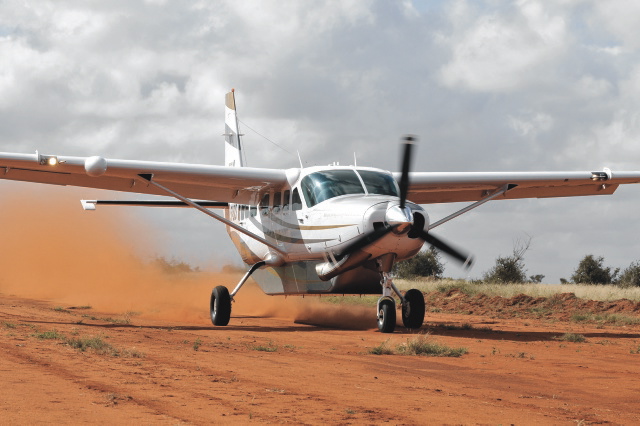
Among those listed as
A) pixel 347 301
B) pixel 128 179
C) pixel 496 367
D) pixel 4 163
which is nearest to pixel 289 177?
pixel 128 179

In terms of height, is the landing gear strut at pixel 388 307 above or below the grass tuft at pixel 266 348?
above

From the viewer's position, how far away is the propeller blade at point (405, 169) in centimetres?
1473

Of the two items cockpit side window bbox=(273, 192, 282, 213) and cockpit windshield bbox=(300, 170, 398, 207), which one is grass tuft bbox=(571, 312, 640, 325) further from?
cockpit side window bbox=(273, 192, 282, 213)

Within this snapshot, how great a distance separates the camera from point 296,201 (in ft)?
59.2

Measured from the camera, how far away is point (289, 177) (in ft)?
60.6

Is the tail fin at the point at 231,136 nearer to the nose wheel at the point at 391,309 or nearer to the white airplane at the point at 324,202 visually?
the white airplane at the point at 324,202

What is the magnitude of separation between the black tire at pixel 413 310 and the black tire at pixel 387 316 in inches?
51.1

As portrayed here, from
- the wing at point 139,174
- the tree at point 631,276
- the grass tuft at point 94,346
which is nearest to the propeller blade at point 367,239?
the wing at point 139,174

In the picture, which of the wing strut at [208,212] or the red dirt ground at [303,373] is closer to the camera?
the red dirt ground at [303,373]

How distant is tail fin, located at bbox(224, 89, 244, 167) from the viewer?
26.5m

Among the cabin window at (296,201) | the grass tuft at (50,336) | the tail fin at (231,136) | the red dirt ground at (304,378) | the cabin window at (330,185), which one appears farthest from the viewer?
the tail fin at (231,136)

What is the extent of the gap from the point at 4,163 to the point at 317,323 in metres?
8.92

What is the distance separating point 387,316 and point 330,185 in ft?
9.95

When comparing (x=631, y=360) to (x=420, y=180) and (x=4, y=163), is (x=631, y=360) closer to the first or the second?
(x=420, y=180)
